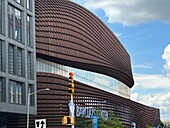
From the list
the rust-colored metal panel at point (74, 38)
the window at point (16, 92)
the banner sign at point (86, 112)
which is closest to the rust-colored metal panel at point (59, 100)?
the banner sign at point (86, 112)

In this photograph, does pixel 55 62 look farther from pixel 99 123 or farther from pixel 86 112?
pixel 99 123

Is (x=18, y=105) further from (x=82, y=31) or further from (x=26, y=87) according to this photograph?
(x=82, y=31)

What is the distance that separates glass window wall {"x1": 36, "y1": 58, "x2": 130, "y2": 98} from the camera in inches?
3898

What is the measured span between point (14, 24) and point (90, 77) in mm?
50536

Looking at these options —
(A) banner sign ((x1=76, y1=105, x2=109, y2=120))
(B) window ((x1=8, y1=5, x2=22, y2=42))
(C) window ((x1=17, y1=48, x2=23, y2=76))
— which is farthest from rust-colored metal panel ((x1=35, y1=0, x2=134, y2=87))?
(B) window ((x1=8, y1=5, x2=22, y2=42))

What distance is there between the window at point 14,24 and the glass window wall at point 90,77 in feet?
66.1

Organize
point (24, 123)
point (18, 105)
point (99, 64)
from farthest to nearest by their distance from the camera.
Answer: point (99, 64) → point (24, 123) → point (18, 105)

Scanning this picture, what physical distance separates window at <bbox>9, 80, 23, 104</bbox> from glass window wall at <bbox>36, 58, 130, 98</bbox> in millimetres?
19931

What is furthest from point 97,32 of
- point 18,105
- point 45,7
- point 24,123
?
point 18,105

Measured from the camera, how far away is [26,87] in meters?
77.1

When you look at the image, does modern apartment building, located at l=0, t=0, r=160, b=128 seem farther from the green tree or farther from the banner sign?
the green tree

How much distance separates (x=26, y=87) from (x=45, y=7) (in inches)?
1152

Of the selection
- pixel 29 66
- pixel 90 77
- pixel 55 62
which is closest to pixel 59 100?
pixel 55 62

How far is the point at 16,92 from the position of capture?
73938 mm
